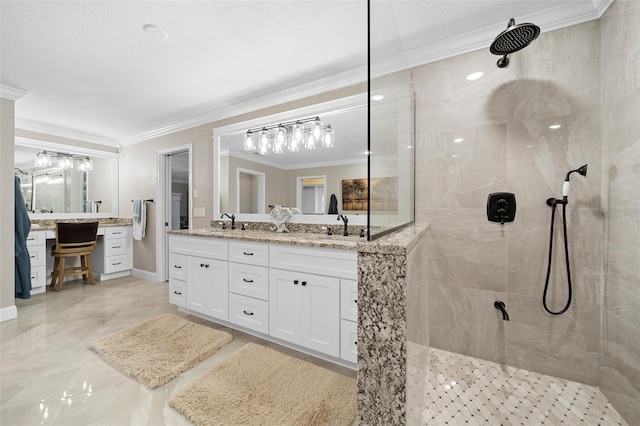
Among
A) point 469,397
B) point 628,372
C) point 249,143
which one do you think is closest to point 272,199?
point 249,143

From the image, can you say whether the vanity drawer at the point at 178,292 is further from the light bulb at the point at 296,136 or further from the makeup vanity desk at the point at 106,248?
the makeup vanity desk at the point at 106,248

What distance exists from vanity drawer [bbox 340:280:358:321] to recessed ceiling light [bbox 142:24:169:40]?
2183 mm

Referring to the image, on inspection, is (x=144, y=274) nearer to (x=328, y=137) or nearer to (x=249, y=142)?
(x=249, y=142)

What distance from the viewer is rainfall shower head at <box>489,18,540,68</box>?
4.22 ft

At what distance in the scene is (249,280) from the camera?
2186 mm

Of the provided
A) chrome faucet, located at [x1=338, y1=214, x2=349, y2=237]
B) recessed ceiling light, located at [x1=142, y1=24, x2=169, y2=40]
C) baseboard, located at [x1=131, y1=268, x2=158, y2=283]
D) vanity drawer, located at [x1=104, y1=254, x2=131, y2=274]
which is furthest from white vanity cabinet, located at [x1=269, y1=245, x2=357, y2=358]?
vanity drawer, located at [x1=104, y1=254, x2=131, y2=274]

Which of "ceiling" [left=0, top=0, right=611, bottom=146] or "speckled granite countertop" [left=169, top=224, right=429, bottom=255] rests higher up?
"ceiling" [left=0, top=0, right=611, bottom=146]

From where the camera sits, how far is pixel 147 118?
3533 mm

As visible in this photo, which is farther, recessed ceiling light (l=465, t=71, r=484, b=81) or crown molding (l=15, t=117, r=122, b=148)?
crown molding (l=15, t=117, r=122, b=148)

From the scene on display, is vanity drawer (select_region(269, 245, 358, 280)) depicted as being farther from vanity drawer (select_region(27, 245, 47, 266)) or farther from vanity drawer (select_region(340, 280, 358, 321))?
vanity drawer (select_region(27, 245, 47, 266))

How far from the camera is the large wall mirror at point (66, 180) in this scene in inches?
145

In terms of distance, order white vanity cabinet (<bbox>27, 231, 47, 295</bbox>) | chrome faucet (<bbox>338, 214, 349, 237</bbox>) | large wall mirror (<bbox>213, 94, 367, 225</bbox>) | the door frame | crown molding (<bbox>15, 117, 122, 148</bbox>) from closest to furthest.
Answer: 1. chrome faucet (<bbox>338, 214, 349, 237</bbox>)
2. large wall mirror (<bbox>213, 94, 367, 225</bbox>)
3. white vanity cabinet (<bbox>27, 231, 47, 295</bbox>)
4. crown molding (<bbox>15, 117, 122, 148</bbox>)
5. the door frame

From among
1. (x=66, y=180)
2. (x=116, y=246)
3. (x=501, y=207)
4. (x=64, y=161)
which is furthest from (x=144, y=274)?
(x=501, y=207)

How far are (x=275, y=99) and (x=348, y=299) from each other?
7.27ft
